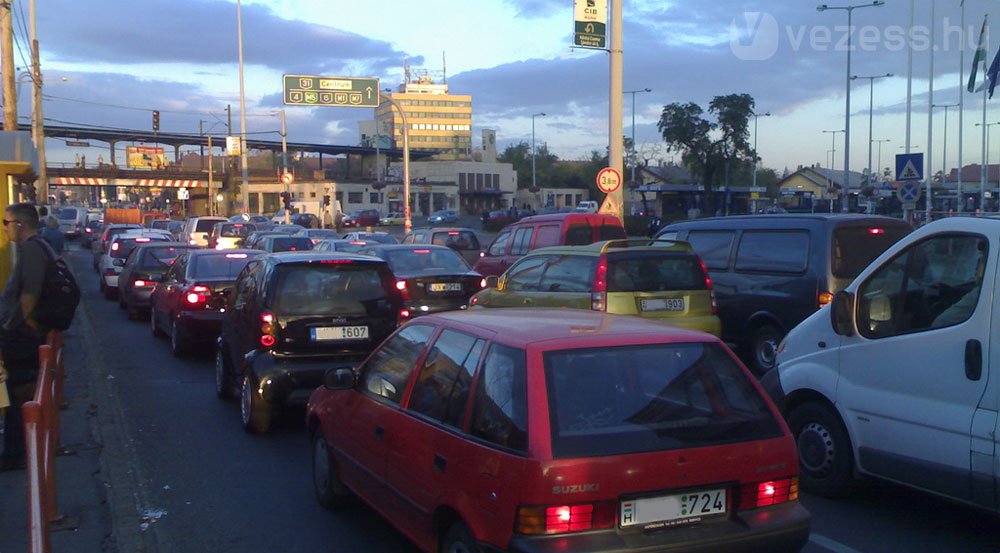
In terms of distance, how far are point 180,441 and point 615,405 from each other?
18.8 feet

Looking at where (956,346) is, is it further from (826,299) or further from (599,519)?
(826,299)

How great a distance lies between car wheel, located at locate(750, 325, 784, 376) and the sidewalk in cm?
774

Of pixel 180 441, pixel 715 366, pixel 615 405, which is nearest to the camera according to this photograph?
pixel 615 405

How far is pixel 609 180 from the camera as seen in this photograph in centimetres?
1938

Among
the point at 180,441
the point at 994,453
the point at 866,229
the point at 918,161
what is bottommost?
the point at 180,441

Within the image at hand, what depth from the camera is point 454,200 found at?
94312 millimetres

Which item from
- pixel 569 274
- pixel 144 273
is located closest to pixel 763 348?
pixel 569 274

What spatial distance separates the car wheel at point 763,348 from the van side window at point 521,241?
6.75 m

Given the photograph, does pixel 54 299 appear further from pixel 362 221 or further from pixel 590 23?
pixel 362 221

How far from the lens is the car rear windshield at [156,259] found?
1866 centimetres

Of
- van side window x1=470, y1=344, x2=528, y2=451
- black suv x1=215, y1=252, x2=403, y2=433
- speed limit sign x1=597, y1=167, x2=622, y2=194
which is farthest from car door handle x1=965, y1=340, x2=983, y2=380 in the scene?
speed limit sign x1=597, y1=167, x2=622, y2=194

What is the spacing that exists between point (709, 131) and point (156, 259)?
154ft

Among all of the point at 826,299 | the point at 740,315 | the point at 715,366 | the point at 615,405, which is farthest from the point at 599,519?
the point at 740,315

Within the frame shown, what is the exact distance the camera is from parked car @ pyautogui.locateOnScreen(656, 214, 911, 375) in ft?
35.5
